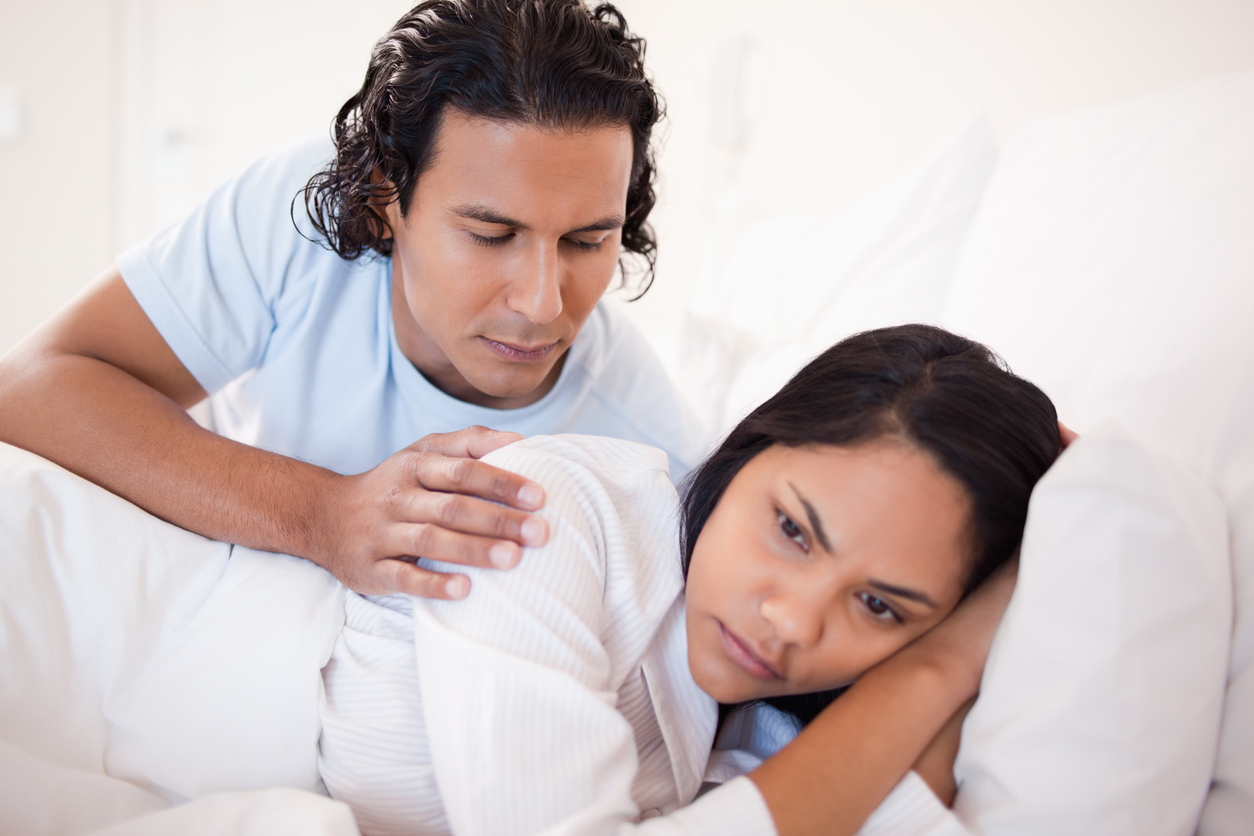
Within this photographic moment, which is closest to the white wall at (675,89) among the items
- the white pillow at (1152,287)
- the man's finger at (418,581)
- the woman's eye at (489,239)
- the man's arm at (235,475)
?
the white pillow at (1152,287)

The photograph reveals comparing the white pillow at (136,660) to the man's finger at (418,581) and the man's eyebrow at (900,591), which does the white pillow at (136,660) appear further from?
the man's eyebrow at (900,591)

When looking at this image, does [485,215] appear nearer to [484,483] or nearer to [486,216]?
[486,216]

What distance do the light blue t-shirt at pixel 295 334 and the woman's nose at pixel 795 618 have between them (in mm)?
702

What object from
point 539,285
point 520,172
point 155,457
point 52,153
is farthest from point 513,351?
point 52,153

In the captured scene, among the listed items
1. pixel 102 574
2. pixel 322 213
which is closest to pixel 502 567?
pixel 102 574

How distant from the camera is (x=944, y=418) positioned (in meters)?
0.79

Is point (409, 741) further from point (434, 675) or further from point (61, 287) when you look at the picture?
point (61, 287)

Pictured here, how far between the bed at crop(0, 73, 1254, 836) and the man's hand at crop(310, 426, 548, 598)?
0.21 ft

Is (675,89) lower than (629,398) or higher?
higher

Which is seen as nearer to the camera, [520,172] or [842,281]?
[520,172]

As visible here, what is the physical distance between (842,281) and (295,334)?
98 cm

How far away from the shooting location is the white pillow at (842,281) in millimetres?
1455

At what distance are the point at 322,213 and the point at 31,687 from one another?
0.74 m

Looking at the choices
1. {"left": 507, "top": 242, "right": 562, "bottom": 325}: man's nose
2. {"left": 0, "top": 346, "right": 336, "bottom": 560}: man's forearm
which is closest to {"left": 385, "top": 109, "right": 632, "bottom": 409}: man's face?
{"left": 507, "top": 242, "right": 562, "bottom": 325}: man's nose
